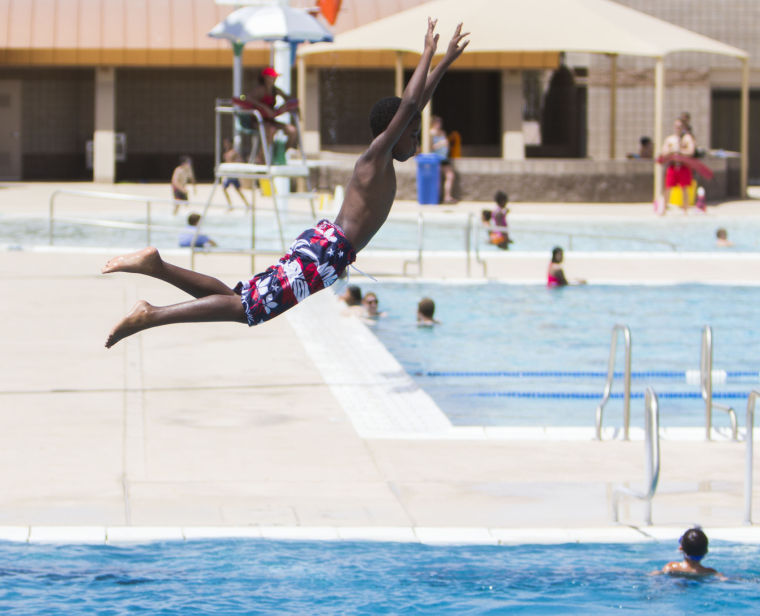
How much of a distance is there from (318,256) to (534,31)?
2339 centimetres

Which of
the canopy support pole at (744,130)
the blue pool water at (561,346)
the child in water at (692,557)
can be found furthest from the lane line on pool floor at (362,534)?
the canopy support pole at (744,130)

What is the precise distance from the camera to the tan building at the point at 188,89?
1383 inches

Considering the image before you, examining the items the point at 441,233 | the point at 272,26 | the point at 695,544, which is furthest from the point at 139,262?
the point at 441,233

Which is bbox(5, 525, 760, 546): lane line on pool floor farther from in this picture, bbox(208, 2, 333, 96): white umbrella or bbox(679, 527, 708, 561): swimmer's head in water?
bbox(208, 2, 333, 96): white umbrella

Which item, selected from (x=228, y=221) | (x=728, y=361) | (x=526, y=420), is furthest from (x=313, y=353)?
(x=228, y=221)

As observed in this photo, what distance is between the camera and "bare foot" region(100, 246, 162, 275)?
6.41 meters

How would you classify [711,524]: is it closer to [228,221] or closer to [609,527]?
[609,527]

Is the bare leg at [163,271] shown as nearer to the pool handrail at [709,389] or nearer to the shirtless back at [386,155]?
the shirtless back at [386,155]

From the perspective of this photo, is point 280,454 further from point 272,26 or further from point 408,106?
point 272,26

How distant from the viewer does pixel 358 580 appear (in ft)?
25.0

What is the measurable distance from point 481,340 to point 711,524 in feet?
27.7

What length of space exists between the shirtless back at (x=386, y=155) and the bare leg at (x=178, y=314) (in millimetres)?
685

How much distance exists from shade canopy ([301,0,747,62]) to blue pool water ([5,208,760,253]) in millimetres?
3964

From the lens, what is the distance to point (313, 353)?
13812 millimetres
